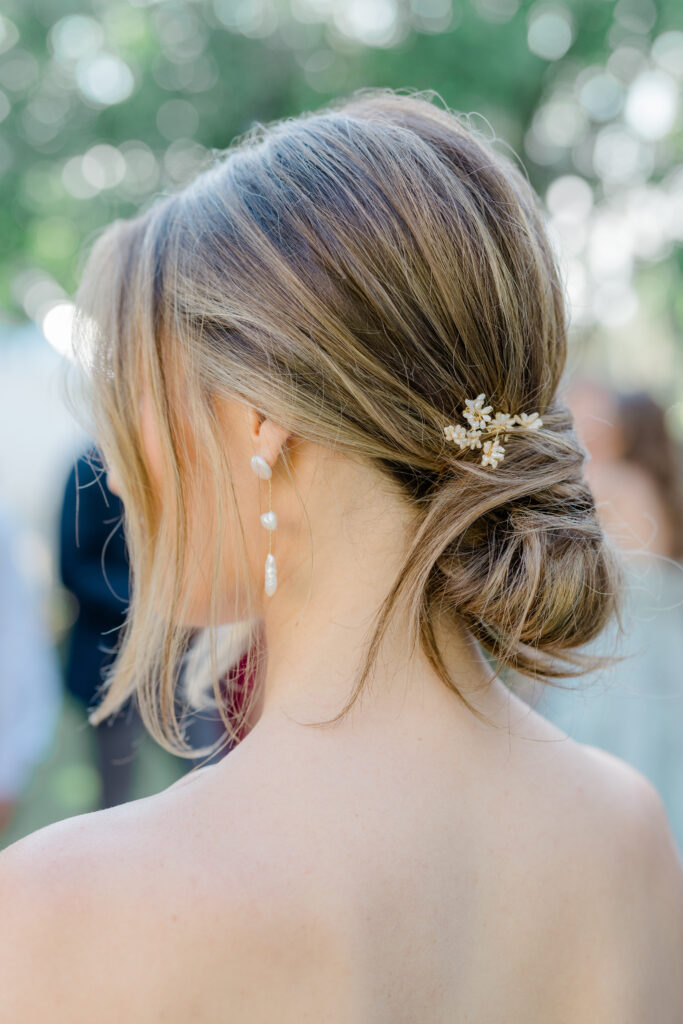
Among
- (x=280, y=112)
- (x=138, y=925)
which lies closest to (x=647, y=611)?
(x=138, y=925)

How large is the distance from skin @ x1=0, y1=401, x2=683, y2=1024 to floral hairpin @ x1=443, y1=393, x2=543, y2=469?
0.44 feet

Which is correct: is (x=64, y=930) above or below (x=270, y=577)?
below

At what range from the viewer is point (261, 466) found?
1209mm

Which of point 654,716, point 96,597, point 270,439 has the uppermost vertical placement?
point 96,597

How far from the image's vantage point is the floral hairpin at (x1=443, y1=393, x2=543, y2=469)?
3.97 feet

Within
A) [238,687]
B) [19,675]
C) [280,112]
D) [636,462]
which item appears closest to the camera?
[238,687]

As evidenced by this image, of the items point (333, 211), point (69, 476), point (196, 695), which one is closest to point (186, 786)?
point (333, 211)

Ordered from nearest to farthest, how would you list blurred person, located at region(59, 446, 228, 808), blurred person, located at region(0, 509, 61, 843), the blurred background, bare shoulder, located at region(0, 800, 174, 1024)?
bare shoulder, located at region(0, 800, 174, 1024) < blurred person, located at region(0, 509, 61, 843) < blurred person, located at region(59, 446, 228, 808) < the blurred background

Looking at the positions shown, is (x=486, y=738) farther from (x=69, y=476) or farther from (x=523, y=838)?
(x=69, y=476)

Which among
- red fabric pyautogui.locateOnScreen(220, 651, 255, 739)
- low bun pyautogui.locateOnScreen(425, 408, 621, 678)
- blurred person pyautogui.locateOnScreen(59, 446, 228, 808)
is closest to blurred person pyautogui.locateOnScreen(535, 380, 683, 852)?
red fabric pyautogui.locateOnScreen(220, 651, 255, 739)

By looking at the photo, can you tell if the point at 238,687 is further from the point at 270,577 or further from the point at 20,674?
the point at 20,674

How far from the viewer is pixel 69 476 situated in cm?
389

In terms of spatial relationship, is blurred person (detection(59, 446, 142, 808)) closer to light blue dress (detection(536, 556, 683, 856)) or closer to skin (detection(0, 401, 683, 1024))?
light blue dress (detection(536, 556, 683, 856))

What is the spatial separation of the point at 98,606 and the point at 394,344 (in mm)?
3034
